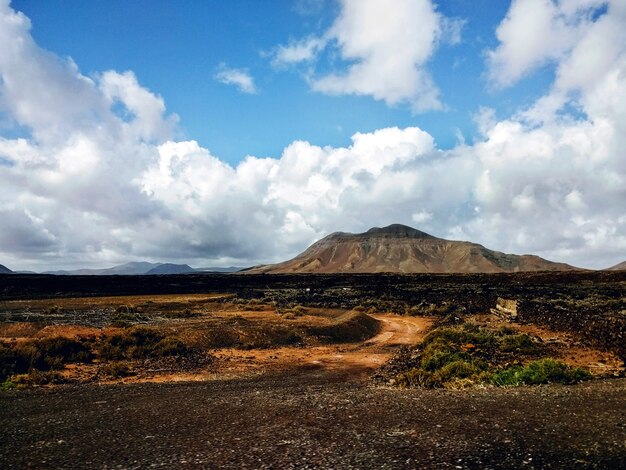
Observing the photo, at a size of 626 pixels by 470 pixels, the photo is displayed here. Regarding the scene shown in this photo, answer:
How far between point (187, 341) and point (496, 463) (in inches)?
1046

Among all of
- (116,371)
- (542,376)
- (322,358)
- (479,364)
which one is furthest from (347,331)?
(542,376)

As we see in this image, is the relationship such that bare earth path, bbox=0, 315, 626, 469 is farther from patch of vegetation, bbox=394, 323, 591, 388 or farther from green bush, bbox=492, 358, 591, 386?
patch of vegetation, bbox=394, 323, 591, 388

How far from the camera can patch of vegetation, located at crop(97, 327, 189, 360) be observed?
27.5 metres

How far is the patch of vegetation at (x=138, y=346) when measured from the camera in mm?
27531

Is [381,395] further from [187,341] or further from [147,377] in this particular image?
[187,341]

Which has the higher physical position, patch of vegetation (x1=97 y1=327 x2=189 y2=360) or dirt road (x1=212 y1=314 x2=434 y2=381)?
patch of vegetation (x1=97 y1=327 x2=189 y2=360)

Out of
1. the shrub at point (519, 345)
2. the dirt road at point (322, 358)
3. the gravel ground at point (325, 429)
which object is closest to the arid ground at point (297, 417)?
the gravel ground at point (325, 429)

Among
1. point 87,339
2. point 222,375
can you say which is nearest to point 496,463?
point 222,375

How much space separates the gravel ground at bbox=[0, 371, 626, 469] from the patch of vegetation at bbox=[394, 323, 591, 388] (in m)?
Answer: 1.43

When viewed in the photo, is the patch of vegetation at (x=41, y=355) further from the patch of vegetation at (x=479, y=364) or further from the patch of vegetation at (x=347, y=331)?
the patch of vegetation at (x=479, y=364)

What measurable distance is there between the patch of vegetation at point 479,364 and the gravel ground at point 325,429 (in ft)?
4.70

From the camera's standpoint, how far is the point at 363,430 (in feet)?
33.6

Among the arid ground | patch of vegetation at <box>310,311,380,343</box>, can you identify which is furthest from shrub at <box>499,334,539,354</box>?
patch of vegetation at <box>310,311,380,343</box>

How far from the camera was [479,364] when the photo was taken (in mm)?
19391
